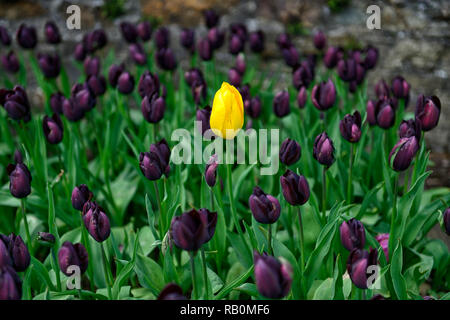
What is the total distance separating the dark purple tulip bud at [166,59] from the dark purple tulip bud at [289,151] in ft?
3.45

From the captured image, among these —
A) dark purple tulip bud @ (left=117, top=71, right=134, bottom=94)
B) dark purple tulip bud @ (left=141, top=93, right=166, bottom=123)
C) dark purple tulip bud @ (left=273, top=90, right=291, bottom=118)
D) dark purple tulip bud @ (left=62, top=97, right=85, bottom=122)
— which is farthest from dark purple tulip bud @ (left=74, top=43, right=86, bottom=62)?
dark purple tulip bud @ (left=273, top=90, right=291, bottom=118)

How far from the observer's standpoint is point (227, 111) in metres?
1.62

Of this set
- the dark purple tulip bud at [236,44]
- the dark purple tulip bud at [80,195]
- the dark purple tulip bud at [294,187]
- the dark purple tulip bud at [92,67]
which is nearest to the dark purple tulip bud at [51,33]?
the dark purple tulip bud at [92,67]

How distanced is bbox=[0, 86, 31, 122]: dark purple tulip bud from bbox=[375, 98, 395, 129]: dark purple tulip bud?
4.10 feet

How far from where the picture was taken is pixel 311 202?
1.90 meters

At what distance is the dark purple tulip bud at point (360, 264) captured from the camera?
1.35m

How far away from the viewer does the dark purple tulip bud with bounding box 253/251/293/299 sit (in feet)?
3.85

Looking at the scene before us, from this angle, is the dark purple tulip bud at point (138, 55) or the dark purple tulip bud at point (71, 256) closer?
the dark purple tulip bud at point (71, 256)

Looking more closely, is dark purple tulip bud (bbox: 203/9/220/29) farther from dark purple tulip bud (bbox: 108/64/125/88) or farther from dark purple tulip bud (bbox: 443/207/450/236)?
dark purple tulip bud (bbox: 443/207/450/236)

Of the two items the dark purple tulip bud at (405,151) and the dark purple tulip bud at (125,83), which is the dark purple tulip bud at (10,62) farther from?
the dark purple tulip bud at (405,151)

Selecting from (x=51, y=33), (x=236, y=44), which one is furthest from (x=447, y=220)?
(x=51, y=33)

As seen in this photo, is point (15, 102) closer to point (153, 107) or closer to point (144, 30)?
point (153, 107)
